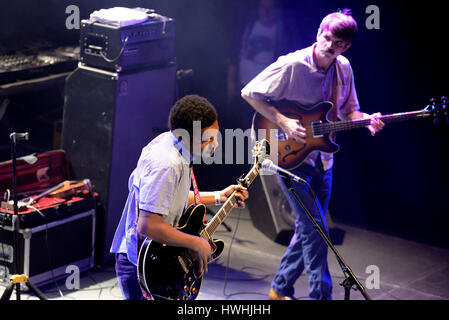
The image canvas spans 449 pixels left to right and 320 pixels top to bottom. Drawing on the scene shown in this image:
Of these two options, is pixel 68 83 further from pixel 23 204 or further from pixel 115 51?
pixel 23 204

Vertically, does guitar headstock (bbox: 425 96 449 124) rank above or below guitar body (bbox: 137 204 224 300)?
above

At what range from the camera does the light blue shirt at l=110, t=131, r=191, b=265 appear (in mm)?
3434

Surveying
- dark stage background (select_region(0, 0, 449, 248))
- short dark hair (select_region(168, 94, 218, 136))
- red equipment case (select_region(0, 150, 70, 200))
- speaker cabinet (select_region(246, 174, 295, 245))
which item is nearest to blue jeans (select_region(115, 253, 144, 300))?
short dark hair (select_region(168, 94, 218, 136))

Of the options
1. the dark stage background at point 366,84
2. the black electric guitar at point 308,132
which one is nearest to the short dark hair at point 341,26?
the black electric guitar at point 308,132

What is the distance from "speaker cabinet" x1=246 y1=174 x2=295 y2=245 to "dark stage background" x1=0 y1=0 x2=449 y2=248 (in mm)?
819

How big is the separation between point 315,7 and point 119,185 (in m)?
2.71

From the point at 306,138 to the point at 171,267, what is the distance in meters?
1.76

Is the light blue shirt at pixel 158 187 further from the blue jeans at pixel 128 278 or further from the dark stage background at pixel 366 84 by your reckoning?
the dark stage background at pixel 366 84

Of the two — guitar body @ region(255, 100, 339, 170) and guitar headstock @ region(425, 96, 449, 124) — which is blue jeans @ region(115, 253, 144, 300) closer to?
guitar body @ region(255, 100, 339, 170)

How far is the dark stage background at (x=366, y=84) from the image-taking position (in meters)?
6.73

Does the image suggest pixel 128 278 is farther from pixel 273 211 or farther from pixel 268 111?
pixel 273 211

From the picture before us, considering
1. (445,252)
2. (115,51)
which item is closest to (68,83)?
(115,51)

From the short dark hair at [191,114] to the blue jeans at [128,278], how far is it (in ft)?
2.50

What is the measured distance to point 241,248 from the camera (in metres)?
6.63
